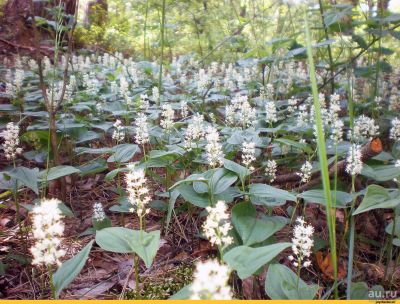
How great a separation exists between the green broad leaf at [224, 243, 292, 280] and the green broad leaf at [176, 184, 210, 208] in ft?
2.04

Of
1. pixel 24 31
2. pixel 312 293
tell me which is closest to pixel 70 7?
pixel 24 31

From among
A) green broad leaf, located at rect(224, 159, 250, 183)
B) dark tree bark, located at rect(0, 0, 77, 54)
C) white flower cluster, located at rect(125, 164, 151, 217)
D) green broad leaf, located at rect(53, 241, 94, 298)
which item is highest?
dark tree bark, located at rect(0, 0, 77, 54)

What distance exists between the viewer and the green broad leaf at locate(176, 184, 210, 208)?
196 centimetres

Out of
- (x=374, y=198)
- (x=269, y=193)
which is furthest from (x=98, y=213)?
(x=374, y=198)

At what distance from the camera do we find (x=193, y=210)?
2.62m

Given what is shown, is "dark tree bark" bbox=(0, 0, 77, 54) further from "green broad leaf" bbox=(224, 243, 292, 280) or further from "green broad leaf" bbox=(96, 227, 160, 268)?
"green broad leaf" bbox=(224, 243, 292, 280)

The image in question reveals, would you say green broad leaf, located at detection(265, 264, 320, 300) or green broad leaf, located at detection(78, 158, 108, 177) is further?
green broad leaf, located at detection(78, 158, 108, 177)

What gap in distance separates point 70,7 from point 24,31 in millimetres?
1183

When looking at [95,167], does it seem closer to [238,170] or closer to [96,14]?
[238,170]

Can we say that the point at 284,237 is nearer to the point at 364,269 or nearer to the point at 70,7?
the point at 364,269

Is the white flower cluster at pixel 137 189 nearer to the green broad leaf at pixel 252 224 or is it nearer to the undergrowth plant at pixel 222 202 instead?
the undergrowth plant at pixel 222 202

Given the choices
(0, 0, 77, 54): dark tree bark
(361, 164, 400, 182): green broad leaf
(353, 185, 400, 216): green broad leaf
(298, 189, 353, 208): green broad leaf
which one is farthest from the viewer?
(0, 0, 77, 54): dark tree bark

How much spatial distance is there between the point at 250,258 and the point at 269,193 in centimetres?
58

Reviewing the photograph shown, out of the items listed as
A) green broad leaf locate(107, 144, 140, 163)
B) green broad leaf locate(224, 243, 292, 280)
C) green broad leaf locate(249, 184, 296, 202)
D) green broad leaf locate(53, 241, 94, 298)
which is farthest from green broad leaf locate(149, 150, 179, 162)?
green broad leaf locate(224, 243, 292, 280)
